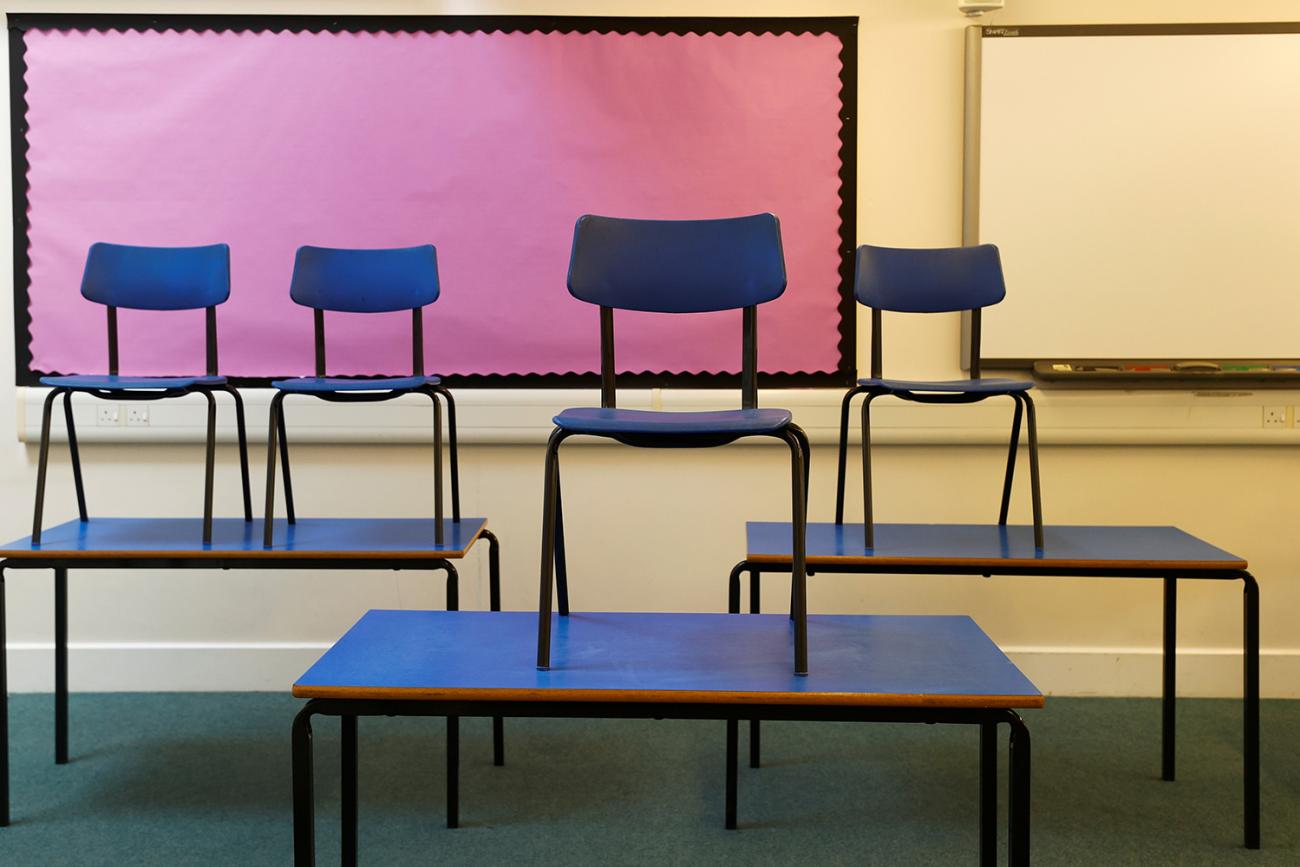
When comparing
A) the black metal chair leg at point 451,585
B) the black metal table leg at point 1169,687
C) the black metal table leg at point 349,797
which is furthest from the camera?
the black metal table leg at point 1169,687

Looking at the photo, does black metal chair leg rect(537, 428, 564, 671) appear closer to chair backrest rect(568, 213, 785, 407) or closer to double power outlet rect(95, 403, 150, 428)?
chair backrest rect(568, 213, 785, 407)

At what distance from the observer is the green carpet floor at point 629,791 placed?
1.98 meters

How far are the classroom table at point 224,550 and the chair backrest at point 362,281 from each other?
1.67 ft

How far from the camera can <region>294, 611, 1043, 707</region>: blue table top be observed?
4.38ft

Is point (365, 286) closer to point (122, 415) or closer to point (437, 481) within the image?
point (437, 481)

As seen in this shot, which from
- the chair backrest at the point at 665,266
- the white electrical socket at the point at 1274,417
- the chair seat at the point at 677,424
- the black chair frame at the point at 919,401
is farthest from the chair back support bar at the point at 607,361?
the white electrical socket at the point at 1274,417

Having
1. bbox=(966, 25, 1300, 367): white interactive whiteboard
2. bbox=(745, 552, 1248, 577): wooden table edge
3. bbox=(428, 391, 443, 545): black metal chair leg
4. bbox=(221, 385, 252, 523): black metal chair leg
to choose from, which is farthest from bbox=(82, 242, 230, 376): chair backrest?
bbox=(966, 25, 1300, 367): white interactive whiteboard

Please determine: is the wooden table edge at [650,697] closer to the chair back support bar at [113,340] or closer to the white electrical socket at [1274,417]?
the chair back support bar at [113,340]

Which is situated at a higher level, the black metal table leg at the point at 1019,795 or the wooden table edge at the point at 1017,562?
the wooden table edge at the point at 1017,562

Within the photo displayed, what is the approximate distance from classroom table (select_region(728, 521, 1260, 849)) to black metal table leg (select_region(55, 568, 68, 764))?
5.67 feet

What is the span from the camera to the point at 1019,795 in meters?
1.28

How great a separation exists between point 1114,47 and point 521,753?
2.66 m

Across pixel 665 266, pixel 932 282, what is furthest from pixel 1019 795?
pixel 932 282

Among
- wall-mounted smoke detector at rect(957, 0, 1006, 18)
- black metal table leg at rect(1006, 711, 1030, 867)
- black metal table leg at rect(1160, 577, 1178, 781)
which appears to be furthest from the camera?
wall-mounted smoke detector at rect(957, 0, 1006, 18)
